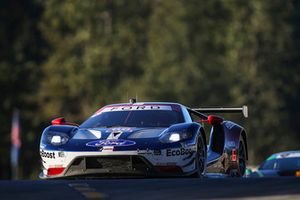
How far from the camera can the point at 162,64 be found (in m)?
59.5

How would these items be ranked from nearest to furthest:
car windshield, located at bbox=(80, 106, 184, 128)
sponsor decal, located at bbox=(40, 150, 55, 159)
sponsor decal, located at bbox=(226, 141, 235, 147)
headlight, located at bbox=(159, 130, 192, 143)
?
headlight, located at bbox=(159, 130, 192, 143)
sponsor decal, located at bbox=(40, 150, 55, 159)
car windshield, located at bbox=(80, 106, 184, 128)
sponsor decal, located at bbox=(226, 141, 235, 147)

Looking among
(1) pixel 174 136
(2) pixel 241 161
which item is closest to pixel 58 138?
(1) pixel 174 136

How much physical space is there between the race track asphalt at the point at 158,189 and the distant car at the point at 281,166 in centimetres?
846

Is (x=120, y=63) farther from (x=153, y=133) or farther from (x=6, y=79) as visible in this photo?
(x=153, y=133)

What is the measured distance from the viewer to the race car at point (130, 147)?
12.4 meters

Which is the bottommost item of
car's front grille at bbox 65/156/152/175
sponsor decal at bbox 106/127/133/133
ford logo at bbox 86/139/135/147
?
car's front grille at bbox 65/156/152/175

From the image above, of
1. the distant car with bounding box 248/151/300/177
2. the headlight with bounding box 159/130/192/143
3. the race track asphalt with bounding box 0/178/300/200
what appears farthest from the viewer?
the distant car with bounding box 248/151/300/177

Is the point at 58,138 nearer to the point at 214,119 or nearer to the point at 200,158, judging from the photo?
the point at 200,158

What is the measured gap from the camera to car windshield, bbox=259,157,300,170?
64.2 ft

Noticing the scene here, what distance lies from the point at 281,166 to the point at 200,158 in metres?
6.96

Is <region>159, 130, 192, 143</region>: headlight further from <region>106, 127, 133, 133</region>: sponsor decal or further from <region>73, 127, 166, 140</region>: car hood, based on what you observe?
<region>106, 127, 133, 133</region>: sponsor decal

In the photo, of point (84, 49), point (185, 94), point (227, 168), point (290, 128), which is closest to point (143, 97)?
point (185, 94)

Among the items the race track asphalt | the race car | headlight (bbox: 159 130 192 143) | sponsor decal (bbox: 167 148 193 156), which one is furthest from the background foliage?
the race track asphalt

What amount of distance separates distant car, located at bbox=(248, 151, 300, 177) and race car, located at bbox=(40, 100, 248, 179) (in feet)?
18.1
